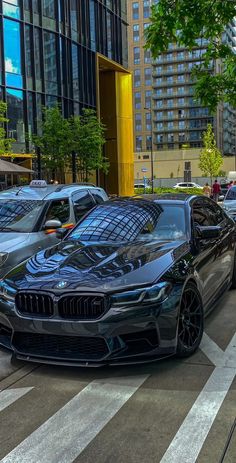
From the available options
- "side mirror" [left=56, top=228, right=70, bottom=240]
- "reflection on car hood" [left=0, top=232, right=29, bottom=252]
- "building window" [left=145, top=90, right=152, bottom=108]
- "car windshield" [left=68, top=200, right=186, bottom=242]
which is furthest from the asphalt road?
"building window" [left=145, top=90, right=152, bottom=108]

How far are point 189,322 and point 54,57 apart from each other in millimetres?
28248

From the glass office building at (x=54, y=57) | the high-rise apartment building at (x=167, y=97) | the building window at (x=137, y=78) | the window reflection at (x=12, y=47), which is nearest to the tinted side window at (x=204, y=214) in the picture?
the glass office building at (x=54, y=57)

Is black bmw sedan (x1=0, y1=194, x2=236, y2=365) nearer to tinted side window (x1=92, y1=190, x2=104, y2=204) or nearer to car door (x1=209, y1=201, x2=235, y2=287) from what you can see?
car door (x1=209, y1=201, x2=235, y2=287)

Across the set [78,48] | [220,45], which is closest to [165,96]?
[78,48]

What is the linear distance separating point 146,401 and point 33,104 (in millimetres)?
26902

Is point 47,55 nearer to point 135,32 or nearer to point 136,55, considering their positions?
point 136,55

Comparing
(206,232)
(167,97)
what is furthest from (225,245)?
(167,97)

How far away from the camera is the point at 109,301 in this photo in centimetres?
443

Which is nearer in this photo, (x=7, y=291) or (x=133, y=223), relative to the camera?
(x=7, y=291)

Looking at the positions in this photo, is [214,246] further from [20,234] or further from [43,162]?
[43,162]

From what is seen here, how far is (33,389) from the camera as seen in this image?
14.7 feet

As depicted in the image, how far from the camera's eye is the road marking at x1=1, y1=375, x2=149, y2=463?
11.0ft

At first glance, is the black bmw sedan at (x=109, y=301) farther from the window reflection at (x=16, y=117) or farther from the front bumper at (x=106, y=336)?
the window reflection at (x=16, y=117)

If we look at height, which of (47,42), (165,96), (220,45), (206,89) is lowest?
(206,89)
